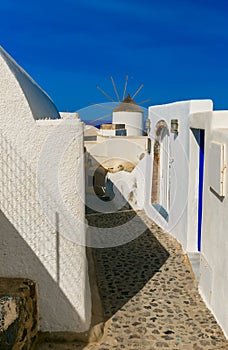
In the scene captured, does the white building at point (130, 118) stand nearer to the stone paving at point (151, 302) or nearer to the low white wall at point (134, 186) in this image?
the low white wall at point (134, 186)

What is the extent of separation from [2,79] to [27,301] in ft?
9.00

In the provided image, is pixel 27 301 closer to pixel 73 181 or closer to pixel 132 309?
pixel 73 181

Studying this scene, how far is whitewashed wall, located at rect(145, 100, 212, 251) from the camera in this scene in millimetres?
7316

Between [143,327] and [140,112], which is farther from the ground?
[140,112]

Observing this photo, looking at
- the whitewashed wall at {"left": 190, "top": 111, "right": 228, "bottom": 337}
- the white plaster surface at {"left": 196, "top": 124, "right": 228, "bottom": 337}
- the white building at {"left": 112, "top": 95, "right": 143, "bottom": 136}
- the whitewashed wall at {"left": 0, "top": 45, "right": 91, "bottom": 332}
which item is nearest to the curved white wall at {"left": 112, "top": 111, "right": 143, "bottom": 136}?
the white building at {"left": 112, "top": 95, "right": 143, "bottom": 136}

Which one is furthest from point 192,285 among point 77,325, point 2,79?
point 2,79

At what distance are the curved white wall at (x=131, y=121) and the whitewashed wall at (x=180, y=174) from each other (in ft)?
58.0

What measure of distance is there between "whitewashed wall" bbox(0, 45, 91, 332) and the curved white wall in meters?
22.9

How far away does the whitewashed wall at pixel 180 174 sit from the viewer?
732 cm

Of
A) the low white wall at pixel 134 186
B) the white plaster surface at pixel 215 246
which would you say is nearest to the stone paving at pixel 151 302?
the white plaster surface at pixel 215 246

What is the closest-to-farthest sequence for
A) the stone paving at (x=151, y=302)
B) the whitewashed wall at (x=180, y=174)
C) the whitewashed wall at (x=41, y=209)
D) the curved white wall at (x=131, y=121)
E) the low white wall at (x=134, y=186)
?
1. the whitewashed wall at (x=41, y=209)
2. the stone paving at (x=151, y=302)
3. the whitewashed wall at (x=180, y=174)
4. the low white wall at (x=134, y=186)
5. the curved white wall at (x=131, y=121)

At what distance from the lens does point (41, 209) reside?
4.57m

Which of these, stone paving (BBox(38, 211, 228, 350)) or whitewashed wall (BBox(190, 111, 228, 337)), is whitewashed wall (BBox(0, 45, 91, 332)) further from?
whitewashed wall (BBox(190, 111, 228, 337))

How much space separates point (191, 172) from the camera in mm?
7203
